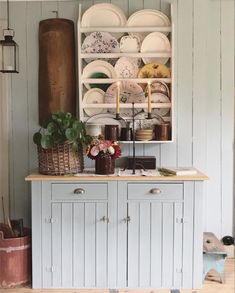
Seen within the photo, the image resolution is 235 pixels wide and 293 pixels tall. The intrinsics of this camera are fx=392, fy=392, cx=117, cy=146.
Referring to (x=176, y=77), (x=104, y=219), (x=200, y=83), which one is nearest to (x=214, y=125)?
(x=200, y=83)

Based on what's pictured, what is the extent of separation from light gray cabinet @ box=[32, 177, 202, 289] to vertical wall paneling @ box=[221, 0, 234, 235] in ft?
2.53

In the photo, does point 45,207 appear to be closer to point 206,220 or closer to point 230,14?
point 206,220

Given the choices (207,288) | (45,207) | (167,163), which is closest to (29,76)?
(45,207)

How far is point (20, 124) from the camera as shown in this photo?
11.1 feet

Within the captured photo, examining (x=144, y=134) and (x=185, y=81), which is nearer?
(x=144, y=134)

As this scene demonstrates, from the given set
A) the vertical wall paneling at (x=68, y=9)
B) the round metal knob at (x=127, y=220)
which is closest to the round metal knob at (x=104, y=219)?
the round metal knob at (x=127, y=220)

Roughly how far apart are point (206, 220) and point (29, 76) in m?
2.03

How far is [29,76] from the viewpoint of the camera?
3371mm

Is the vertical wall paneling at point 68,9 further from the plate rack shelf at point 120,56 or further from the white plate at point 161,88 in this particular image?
the white plate at point 161,88

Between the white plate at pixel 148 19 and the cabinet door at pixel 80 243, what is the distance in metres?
1.52

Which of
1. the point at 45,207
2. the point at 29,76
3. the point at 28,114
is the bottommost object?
the point at 45,207

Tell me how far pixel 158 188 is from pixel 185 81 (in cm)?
101

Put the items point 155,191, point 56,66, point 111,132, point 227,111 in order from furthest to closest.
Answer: point 227,111 < point 56,66 < point 111,132 < point 155,191

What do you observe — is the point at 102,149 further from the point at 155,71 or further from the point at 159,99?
the point at 155,71
